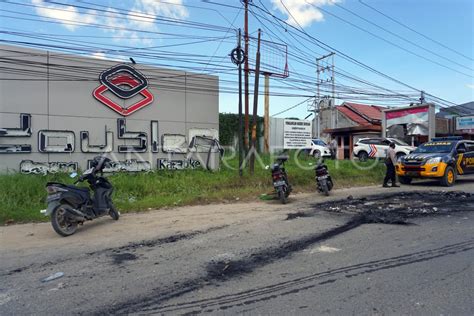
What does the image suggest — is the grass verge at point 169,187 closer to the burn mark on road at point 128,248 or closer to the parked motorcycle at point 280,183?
the parked motorcycle at point 280,183

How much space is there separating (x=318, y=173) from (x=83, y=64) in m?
8.75

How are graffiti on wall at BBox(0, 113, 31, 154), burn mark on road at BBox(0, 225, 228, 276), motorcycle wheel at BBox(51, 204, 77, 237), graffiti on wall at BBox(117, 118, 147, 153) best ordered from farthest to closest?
graffiti on wall at BBox(117, 118, 147, 153)
graffiti on wall at BBox(0, 113, 31, 154)
motorcycle wheel at BBox(51, 204, 77, 237)
burn mark on road at BBox(0, 225, 228, 276)

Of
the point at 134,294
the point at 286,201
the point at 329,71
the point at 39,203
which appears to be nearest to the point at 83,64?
the point at 39,203

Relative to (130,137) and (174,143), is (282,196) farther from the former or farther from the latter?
(130,137)

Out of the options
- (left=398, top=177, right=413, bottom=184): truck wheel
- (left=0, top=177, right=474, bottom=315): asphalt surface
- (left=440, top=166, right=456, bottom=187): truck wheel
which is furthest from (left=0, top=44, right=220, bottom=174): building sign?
(left=440, top=166, right=456, bottom=187): truck wheel

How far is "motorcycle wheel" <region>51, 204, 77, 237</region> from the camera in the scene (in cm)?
656

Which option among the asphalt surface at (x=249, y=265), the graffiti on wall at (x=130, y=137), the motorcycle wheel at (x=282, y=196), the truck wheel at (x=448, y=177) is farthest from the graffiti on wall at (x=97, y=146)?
the truck wheel at (x=448, y=177)

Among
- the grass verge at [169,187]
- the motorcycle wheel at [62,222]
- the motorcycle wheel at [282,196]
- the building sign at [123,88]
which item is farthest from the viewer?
the building sign at [123,88]

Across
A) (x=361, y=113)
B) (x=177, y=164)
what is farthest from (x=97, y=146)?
(x=361, y=113)

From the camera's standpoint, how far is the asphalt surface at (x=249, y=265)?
3.71m

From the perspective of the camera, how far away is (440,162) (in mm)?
13383

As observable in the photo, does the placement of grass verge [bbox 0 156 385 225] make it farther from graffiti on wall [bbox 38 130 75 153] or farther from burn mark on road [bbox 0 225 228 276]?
burn mark on road [bbox 0 225 228 276]

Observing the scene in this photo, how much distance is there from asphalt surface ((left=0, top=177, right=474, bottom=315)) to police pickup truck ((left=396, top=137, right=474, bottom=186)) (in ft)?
17.7

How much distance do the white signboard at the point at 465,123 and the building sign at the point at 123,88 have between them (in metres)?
25.5
